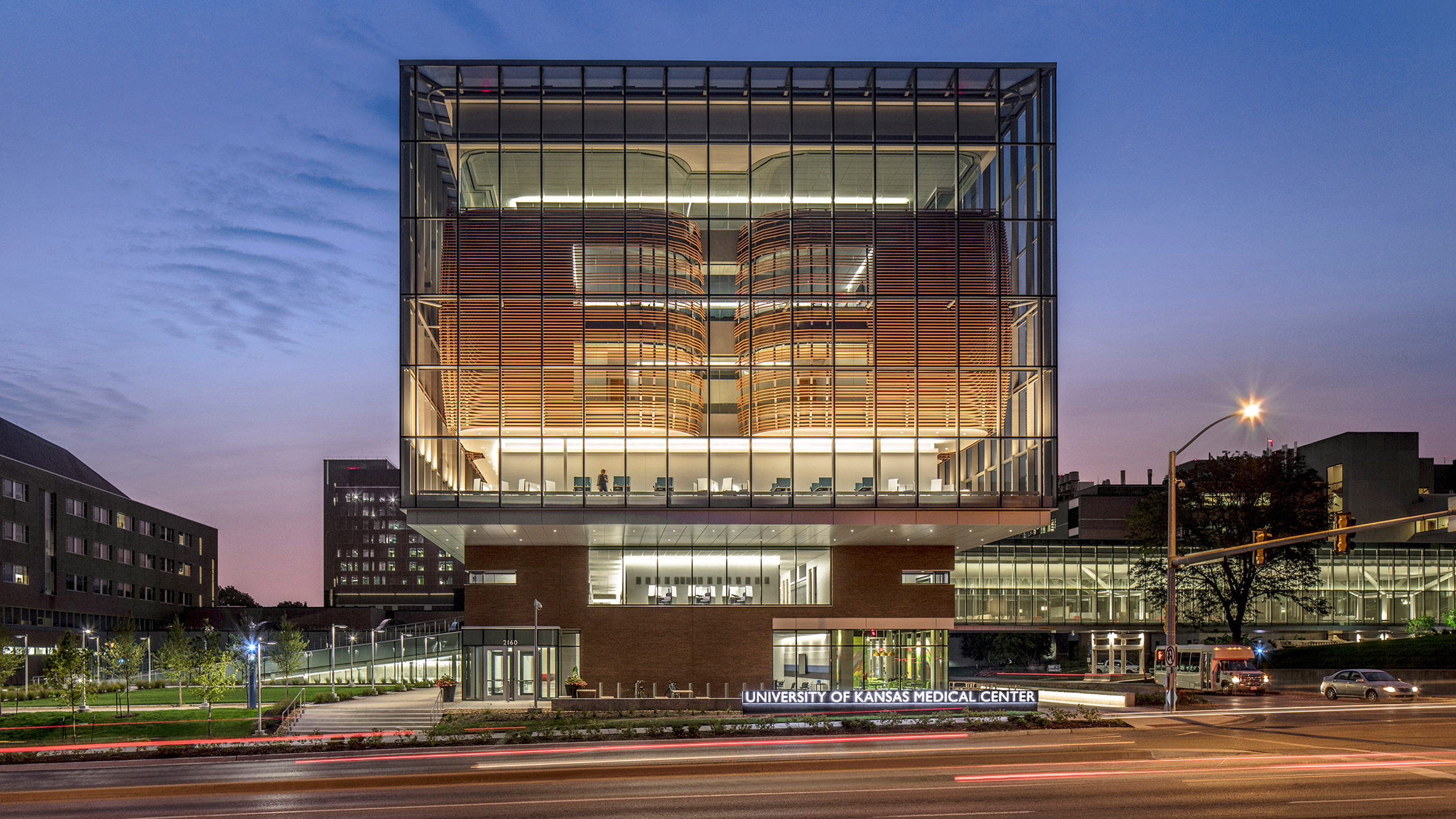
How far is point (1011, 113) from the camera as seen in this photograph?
50.2 meters

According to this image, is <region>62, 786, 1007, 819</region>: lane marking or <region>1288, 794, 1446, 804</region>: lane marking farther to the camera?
<region>62, 786, 1007, 819</region>: lane marking

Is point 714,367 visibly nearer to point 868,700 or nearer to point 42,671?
point 868,700

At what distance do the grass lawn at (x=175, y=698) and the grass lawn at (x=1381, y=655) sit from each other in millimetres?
55180

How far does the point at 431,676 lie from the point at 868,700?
42414 millimetres

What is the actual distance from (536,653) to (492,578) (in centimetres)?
455

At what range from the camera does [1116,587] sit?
99.2m

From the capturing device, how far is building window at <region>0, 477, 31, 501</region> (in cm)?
9106

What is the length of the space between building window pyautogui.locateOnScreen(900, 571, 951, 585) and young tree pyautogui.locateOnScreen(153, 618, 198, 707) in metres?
34.8

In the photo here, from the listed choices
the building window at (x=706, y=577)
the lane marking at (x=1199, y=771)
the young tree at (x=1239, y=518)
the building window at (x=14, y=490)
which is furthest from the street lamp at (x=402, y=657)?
the lane marking at (x=1199, y=771)

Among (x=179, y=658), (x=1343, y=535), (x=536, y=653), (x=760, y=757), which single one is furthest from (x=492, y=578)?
(x=1343, y=535)

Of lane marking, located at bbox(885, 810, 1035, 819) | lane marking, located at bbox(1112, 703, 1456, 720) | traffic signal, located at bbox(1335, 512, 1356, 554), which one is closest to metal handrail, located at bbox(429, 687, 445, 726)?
lane marking, located at bbox(1112, 703, 1456, 720)

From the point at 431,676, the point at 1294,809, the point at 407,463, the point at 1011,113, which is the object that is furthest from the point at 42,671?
the point at 1294,809

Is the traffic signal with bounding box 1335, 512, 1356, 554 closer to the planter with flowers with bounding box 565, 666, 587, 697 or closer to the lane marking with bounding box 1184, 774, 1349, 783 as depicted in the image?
the lane marking with bounding box 1184, 774, 1349, 783

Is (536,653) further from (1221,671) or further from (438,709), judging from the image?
(1221,671)
